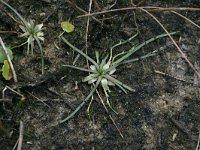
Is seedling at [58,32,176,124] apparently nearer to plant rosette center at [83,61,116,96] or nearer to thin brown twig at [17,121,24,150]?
plant rosette center at [83,61,116,96]

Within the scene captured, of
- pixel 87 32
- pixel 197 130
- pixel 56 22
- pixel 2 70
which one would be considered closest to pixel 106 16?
pixel 87 32

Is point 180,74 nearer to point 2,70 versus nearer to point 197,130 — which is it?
point 197,130

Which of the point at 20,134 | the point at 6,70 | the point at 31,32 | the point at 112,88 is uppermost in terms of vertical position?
the point at 31,32

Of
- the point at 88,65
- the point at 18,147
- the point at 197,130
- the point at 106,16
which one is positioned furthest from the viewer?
the point at 106,16

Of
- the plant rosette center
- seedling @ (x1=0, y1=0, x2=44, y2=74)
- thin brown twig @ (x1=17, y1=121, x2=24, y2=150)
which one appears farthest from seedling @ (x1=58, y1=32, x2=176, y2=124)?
thin brown twig @ (x1=17, y1=121, x2=24, y2=150)

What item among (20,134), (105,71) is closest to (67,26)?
(105,71)

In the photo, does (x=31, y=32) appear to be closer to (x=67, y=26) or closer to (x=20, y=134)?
(x=67, y=26)

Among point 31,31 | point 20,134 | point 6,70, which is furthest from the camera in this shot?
point 31,31
